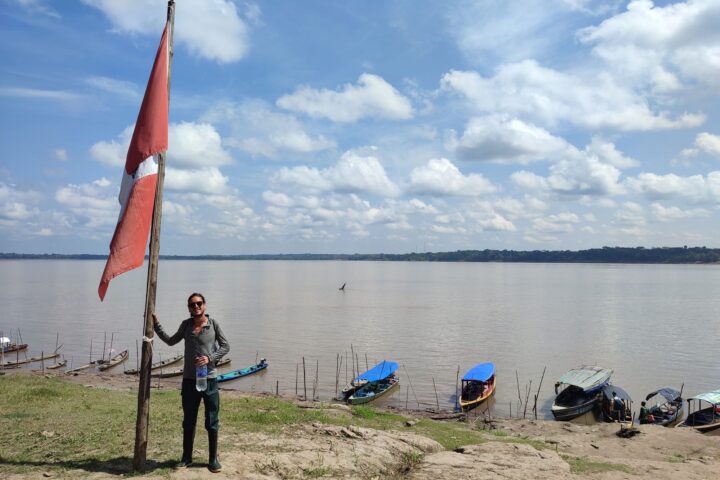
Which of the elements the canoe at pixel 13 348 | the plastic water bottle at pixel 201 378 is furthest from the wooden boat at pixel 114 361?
the plastic water bottle at pixel 201 378

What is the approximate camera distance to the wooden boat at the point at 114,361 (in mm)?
36394

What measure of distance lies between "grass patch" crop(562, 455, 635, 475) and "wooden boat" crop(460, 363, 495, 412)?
1285 cm

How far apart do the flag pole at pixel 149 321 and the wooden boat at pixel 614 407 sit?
23480 millimetres

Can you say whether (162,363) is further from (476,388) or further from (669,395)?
(669,395)

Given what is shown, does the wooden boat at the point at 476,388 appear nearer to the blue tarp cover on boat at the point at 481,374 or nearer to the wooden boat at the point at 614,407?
the blue tarp cover on boat at the point at 481,374

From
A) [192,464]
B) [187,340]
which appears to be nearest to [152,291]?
[187,340]

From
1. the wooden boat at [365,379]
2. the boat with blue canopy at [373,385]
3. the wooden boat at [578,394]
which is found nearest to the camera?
the wooden boat at [578,394]

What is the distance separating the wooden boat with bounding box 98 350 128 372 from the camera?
36394 millimetres

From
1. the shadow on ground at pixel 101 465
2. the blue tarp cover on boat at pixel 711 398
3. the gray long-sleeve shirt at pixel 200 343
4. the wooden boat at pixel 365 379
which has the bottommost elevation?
the wooden boat at pixel 365 379

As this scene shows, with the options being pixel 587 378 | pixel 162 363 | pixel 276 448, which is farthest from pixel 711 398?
pixel 162 363

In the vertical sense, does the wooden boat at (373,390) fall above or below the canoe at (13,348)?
above

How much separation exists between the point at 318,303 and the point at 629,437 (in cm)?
6784

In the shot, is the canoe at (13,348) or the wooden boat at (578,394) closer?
the wooden boat at (578,394)

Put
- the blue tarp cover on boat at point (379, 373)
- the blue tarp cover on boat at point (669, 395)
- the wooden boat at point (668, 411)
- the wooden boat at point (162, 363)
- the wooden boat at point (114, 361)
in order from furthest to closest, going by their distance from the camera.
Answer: the wooden boat at point (114, 361)
the wooden boat at point (162, 363)
the blue tarp cover on boat at point (379, 373)
the blue tarp cover on boat at point (669, 395)
the wooden boat at point (668, 411)
